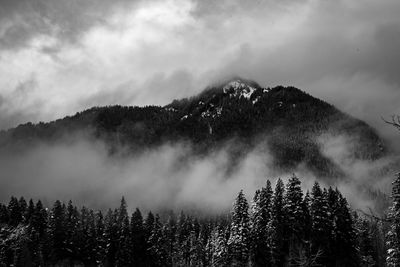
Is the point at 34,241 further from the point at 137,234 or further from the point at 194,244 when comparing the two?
the point at 194,244

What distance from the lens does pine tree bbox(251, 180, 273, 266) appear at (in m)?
69.0

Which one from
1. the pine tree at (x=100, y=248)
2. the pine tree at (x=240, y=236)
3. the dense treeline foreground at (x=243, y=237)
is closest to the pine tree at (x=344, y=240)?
the dense treeline foreground at (x=243, y=237)

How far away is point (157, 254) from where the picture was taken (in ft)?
310

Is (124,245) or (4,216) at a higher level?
(4,216)

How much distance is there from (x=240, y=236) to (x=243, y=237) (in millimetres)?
550

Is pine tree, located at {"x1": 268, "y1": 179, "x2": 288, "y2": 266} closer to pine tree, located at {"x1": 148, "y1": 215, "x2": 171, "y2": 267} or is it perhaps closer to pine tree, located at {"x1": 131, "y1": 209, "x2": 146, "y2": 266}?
pine tree, located at {"x1": 148, "y1": 215, "x2": 171, "y2": 267}

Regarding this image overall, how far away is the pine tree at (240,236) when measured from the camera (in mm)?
72250

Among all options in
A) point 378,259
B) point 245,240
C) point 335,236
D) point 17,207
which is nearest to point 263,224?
point 245,240

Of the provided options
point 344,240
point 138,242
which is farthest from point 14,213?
point 344,240

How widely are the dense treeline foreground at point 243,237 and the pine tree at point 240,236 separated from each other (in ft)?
0.46

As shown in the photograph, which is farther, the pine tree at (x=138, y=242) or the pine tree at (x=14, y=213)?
the pine tree at (x=14, y=213)

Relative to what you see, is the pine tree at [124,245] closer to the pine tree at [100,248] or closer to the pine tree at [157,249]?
the pine tree at [100,248]

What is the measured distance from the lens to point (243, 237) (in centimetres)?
7331

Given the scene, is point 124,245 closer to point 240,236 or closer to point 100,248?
point 100,248
